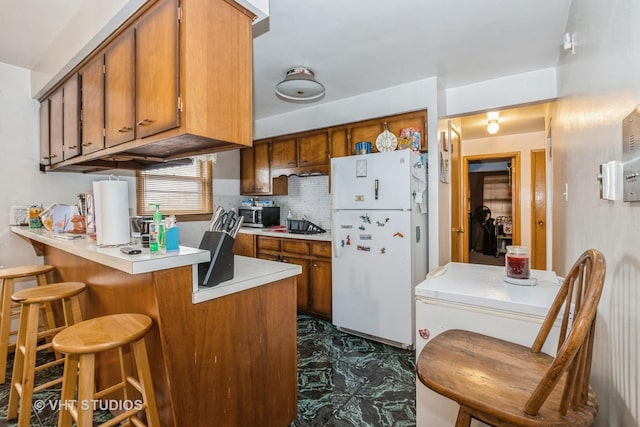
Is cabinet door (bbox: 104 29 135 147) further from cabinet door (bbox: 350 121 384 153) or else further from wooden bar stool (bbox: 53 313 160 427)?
cabinet door (bbox: 350 121 384 153)

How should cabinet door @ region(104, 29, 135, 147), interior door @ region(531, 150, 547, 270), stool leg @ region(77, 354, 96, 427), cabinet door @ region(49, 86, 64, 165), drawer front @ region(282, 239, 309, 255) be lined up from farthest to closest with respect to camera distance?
interior door @ region(531, 150, 547, 270)
drawer front @ region(282, 239, 309, 255)
cabinet door @ region(49, 86, 64, 165)
cabinet door @ region(104, 29, 135, 147)
stool leg @ region(77, 354, 96, 427)

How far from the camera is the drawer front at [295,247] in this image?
11.1 feet

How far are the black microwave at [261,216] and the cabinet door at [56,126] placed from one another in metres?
2.09

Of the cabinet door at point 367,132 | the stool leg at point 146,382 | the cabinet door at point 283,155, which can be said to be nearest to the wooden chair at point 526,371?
the stool leg at point 146,382

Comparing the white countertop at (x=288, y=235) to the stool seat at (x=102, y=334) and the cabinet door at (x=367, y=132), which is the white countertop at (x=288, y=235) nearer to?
the cabinet door at (x=367, y=132)

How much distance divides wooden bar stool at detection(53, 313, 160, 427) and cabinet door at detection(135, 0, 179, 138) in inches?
35.2

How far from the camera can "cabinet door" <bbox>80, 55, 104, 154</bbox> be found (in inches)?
76.5

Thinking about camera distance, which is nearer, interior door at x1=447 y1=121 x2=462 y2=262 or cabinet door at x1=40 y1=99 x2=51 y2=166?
cabinet door at x1=40 y1=99 x2=51 y2=166

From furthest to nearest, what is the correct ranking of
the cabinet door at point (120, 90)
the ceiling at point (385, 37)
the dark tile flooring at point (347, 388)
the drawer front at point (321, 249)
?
the drawer front at point (321, 249), the ceiling at point (385, 37), the dark tile flooring at point (347, 388), the cabinet door at point (120, 90)

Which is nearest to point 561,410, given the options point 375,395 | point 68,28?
point 375,395

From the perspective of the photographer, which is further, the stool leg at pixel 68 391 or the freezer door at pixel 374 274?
the freezer door at pixel 374 274

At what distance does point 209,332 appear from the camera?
1.38 metres

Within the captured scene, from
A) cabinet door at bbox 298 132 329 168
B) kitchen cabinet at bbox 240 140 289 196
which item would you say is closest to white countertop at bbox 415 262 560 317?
cabinet door at bbox 298 132 329 168

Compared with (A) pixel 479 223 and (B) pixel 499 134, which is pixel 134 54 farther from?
(A) pixel 479 223
